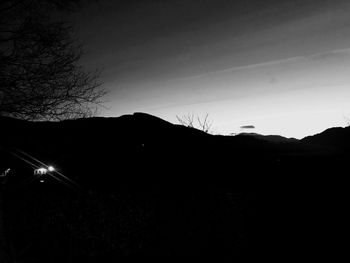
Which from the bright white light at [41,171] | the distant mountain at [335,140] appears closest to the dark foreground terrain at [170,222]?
the bright white light at [41,171]

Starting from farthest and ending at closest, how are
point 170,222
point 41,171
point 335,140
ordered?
1. point 335,140
2. point 41,171
3. point 170,222

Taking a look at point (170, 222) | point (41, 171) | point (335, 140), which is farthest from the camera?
point (335, 140)

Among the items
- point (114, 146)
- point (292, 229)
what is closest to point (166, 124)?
point (114, 146)

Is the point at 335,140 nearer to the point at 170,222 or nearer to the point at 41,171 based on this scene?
the point at 41,171

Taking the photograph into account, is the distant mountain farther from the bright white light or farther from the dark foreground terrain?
the dark foreground terrain

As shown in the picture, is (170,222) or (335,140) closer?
(170,222)

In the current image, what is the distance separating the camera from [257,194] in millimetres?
7418

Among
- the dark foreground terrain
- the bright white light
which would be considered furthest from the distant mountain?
the dark foreground terrain

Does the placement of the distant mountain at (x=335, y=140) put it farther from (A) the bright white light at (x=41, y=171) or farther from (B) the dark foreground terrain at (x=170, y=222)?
(B) the dark foreground terrain at (x=170, y=222)

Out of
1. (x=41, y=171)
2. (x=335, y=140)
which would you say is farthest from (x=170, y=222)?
(x=335, y=140)

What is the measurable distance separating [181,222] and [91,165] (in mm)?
19598

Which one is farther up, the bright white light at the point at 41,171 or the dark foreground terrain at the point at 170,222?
the bright white light at the point at 41,171

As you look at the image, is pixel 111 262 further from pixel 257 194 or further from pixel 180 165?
pixel 180 165

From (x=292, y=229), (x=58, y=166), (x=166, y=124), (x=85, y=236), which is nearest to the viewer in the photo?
(x=85, y=236)
